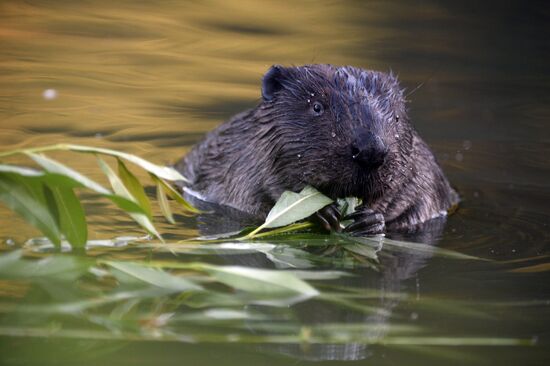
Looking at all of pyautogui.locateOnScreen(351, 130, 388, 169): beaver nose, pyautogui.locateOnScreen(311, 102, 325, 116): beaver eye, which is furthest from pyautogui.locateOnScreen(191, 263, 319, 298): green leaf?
pyautogui.locateOnScreen(311, 102, 325, 116): beaver eye

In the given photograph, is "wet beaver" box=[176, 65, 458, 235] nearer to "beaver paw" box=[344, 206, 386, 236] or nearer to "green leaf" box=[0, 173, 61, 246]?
"beaver paw" box=[344, 206, 386, 236]

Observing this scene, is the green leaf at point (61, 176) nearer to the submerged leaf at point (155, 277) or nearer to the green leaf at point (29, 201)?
the green leaf at point (29, 201)

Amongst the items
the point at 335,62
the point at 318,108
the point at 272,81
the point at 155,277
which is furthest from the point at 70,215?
the point at 335,62

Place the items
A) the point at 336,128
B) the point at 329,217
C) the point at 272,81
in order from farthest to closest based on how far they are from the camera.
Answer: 1. the point at 272,81
2. the point at 329,217
3. the point at 336,128

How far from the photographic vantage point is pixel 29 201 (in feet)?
13.7

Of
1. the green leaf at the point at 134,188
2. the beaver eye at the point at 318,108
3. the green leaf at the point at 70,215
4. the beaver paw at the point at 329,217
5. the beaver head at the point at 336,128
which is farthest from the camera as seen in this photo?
the beaver eye at the point at 318,108

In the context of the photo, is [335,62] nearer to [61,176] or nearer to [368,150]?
[368,150]

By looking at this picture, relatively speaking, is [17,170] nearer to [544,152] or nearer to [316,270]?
[316,270]

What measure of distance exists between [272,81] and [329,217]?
86 centimetres

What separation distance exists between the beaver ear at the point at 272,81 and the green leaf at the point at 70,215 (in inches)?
70.3

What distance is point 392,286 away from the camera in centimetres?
466

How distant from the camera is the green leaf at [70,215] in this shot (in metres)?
4.27

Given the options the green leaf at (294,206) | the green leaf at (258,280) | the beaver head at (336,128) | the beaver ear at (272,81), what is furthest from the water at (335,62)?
the beaver ear at (272,81)

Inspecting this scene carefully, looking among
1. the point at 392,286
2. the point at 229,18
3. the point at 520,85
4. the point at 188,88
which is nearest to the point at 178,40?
the point at 229,18
